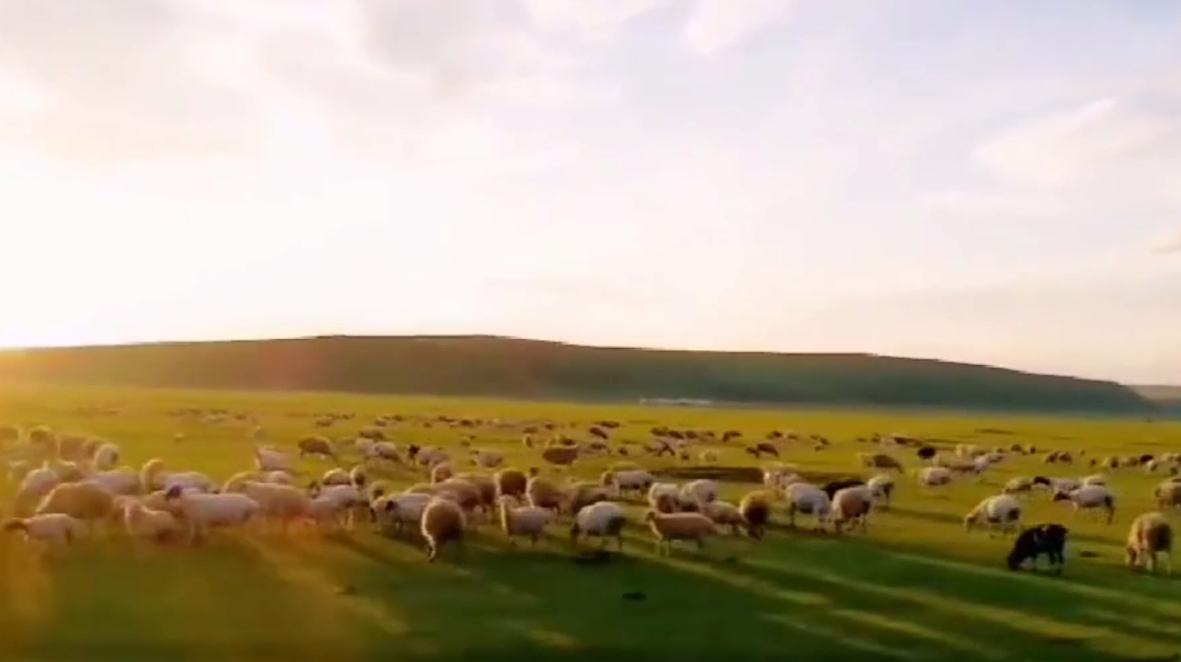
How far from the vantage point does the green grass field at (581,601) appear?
49.0 ft

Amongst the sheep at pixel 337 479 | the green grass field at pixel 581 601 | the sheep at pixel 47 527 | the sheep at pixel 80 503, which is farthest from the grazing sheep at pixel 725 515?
the sheep at pixel 47 527

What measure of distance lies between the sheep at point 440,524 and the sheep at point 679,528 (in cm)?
309

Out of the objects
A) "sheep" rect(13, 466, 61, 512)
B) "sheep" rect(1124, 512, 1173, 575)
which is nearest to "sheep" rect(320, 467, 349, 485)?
"sheep" rect(13, 466, 61, 512)

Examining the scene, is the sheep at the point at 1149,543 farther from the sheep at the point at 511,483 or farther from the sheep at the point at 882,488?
the sheep at the point at 511,483

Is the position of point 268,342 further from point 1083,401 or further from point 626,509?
point 626,509

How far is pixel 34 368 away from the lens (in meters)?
148

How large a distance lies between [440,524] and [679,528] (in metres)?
3.73

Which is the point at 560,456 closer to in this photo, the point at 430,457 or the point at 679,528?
the point at 430,457

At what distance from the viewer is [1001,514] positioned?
23.5m

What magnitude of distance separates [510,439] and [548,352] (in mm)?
105341

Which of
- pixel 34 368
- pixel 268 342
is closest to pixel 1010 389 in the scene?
pixel 268 342

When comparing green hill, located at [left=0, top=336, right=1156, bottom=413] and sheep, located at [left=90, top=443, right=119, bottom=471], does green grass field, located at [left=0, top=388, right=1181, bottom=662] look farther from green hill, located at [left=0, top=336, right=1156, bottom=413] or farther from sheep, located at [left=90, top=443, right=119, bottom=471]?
green hill, located at [left=0, top=336, right=1156, bottom=413]

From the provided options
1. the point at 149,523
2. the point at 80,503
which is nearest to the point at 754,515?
the point at 149,523

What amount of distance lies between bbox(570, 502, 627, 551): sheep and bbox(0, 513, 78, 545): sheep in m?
7.66
